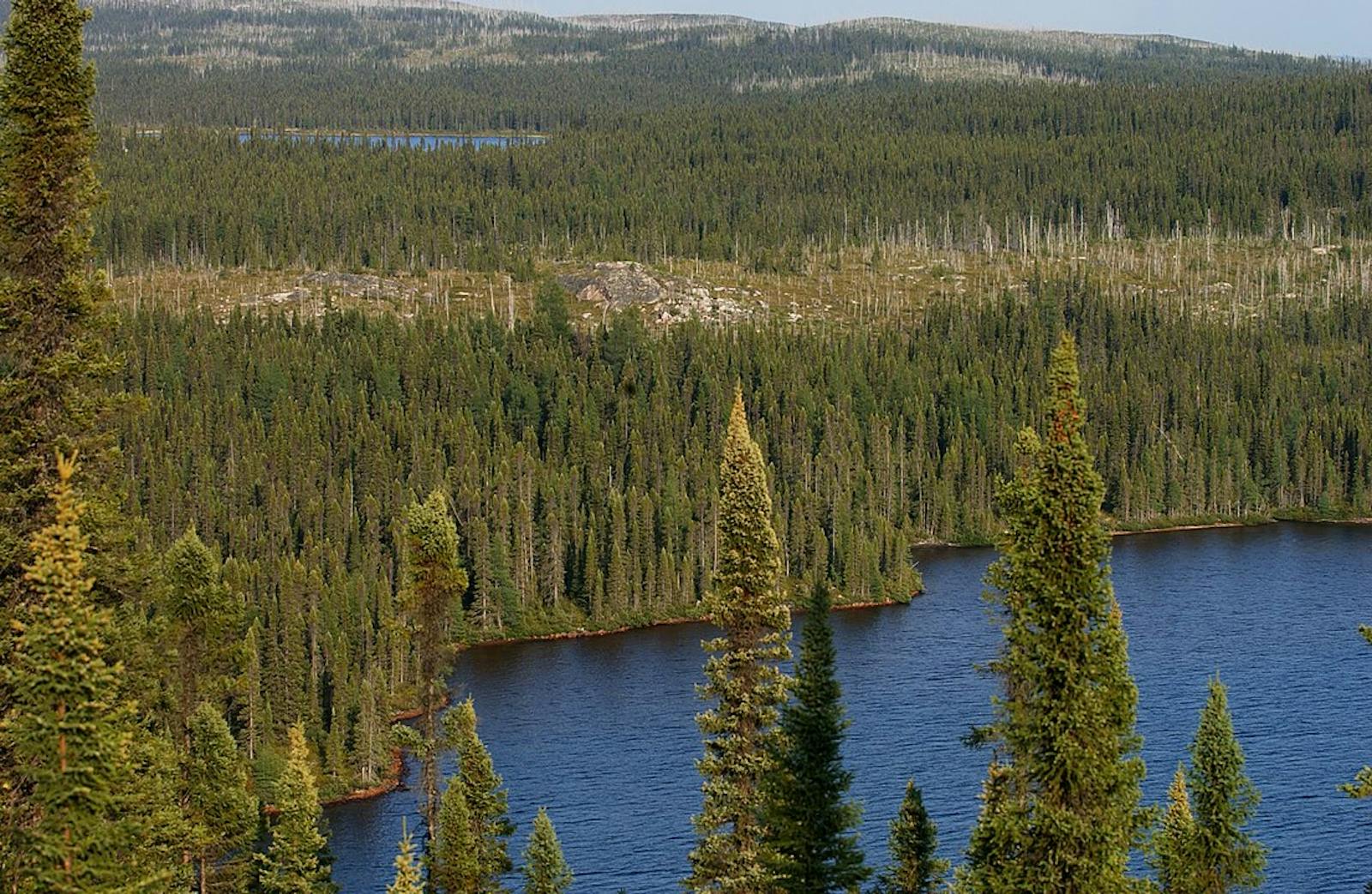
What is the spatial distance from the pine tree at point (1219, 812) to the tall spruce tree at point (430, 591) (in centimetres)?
2617

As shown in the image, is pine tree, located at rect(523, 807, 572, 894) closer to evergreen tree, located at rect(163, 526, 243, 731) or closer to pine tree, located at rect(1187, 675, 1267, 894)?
evergreen tree, located at rect(163, 526, 243, 731)

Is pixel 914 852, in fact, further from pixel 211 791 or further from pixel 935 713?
pixel 935 713

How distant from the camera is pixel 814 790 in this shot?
45.8 m

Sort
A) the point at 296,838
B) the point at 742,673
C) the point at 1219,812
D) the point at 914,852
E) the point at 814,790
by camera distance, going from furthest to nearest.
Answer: the point at 296,838
the point at 914,852
the point at 1219,812
the point at 742,673
the point at 814,790

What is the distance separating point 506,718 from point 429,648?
66.7 meters

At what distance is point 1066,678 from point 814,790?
1255 cm

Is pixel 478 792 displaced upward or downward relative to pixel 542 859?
upward

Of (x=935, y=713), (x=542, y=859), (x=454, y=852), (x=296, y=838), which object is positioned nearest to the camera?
(x=454, y=852)

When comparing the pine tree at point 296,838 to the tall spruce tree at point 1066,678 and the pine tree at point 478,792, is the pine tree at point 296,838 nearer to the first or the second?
the pine tree at point 478,792

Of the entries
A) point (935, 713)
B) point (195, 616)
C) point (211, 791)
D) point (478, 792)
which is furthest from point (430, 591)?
point (935, 713)

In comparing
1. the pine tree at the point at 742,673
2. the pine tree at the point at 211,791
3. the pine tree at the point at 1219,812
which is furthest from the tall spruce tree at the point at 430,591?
the pine tree at the point at 1219,812

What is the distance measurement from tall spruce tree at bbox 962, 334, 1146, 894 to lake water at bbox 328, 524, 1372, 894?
184 feet

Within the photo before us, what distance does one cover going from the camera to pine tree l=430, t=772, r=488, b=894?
65.6 metres

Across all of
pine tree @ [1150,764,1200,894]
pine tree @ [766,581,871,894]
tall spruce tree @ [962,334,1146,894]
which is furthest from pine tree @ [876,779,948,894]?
tall spruce tree @ [962,334,1146,894]
